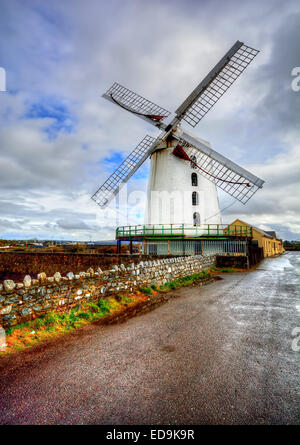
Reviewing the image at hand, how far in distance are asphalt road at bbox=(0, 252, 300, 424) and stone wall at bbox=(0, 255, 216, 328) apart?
1.12m

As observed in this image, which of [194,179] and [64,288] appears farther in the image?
[194,179]

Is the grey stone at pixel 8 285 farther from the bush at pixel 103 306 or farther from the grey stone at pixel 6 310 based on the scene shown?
the bush at pixel 103 306

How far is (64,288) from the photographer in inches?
247

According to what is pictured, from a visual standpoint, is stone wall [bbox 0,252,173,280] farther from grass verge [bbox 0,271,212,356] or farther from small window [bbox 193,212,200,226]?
grass verge [bbox 0,271,212,356]

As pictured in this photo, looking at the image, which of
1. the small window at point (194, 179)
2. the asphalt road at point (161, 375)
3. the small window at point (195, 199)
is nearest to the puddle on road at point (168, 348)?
the asphalt road at point (161, 375)

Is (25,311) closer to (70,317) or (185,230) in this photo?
(70,317)

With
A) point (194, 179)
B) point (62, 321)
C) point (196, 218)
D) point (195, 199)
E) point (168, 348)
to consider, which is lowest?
point (168, 348)

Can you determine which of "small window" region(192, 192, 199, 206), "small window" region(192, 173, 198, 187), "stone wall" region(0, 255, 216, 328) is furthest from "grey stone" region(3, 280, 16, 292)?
"small window" region(192, 173, 198, 187)

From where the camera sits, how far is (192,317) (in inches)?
251

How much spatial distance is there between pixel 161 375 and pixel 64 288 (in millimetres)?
3736

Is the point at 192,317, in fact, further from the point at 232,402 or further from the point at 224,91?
the point at 224,91

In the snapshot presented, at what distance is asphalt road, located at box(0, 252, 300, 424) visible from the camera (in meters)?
2.71

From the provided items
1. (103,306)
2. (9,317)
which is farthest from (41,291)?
(103,306)
